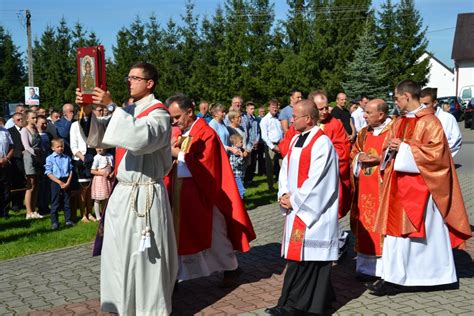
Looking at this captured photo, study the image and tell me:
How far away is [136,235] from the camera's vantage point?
483 cm

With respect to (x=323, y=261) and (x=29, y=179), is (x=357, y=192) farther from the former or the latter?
(x=29, y=179)

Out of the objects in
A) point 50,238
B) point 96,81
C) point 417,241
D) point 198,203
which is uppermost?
point 96,81

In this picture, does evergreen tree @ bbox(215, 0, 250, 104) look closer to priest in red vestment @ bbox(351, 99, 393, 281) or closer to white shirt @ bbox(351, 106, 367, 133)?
white shirt @ bbox(351, 106, 367, 133)

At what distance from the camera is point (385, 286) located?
20.4 feet

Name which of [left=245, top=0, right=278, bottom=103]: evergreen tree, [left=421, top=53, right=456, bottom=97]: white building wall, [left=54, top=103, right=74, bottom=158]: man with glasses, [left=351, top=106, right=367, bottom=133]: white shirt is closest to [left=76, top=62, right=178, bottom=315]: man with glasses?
[left=54, top=103, right=74, bottom=158]: man with glasses

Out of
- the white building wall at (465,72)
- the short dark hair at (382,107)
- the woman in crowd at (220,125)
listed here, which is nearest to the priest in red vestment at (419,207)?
the short dark hair at (382,107)

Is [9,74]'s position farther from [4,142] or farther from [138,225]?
[138,225]

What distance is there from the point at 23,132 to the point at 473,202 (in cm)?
822

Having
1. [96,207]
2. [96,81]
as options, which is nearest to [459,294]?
[96,81]

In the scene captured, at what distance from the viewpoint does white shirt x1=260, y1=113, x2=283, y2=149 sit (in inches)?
521

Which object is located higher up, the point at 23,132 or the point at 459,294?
the point at 23,132

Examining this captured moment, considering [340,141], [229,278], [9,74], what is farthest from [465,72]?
[229,278]

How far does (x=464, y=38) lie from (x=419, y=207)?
64707 millimetres

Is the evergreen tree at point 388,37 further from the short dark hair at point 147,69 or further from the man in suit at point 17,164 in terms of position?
the short dark hair at point 147,69
